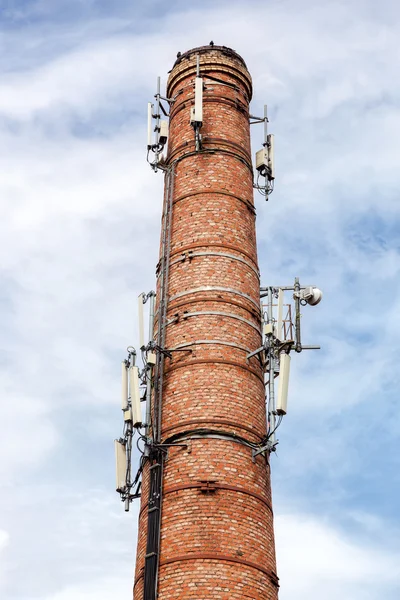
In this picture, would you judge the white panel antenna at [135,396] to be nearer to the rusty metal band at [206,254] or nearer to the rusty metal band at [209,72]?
the rusty metal band at [206,254]

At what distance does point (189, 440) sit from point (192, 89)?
11.5 m

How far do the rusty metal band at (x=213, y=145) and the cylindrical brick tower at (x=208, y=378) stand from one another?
1.1 inches

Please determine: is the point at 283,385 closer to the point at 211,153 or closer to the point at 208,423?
the point at 208,423

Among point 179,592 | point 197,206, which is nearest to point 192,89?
point 197,206

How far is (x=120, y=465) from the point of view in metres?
23.0

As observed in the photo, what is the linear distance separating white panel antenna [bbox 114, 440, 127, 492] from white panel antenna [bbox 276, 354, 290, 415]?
4227 millimetres

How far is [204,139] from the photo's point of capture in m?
26.1

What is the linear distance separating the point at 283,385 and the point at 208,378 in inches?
71.3


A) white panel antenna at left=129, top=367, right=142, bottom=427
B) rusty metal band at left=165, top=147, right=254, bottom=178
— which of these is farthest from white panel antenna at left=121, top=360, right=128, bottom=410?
rusty metal band at left=165, top=147, right=254, bottom=178

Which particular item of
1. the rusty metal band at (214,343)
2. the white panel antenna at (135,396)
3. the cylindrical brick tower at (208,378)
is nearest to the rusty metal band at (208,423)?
the cylindrical brick tower at (208,378)

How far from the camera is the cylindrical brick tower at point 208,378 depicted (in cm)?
1983

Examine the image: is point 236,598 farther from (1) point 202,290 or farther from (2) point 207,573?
(1) point 202,290

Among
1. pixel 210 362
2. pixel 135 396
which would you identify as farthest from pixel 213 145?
pixel 135 396

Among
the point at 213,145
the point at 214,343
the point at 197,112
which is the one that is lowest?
the point at 214,343
